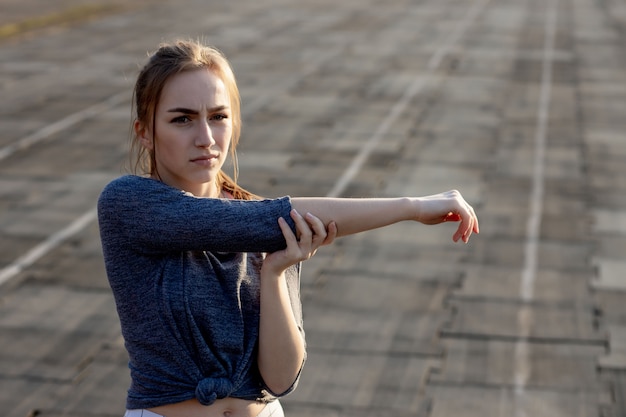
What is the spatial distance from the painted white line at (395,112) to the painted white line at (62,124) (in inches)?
215

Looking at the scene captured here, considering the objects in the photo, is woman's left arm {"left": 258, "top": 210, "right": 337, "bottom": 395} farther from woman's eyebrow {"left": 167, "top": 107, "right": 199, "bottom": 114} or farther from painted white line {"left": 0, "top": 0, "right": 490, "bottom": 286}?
painted white line {"left": 0, "top": 0, "right": 490, "bottom": 286}

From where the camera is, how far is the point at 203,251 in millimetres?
3191

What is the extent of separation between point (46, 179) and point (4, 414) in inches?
311

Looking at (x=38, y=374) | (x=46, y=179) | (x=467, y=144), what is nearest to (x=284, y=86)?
(x=467, y=144)

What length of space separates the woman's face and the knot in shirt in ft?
1.92

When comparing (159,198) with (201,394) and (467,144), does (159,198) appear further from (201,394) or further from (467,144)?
(467,144)

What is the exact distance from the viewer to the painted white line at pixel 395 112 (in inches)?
625

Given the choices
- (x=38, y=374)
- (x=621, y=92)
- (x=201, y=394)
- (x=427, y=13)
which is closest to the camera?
(x=201, y=394)

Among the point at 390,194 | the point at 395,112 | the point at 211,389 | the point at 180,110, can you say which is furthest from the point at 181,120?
the point at 395,112

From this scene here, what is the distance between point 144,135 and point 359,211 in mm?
714

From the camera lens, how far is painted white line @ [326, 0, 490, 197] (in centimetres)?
1588

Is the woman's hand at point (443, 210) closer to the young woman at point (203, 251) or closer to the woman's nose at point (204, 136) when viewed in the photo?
the young woman at point (203, 251)

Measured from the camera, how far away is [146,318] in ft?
10.3

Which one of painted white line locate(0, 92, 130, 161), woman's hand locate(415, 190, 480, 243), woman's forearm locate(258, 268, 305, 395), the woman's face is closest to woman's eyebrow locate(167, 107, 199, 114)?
the woman's face
